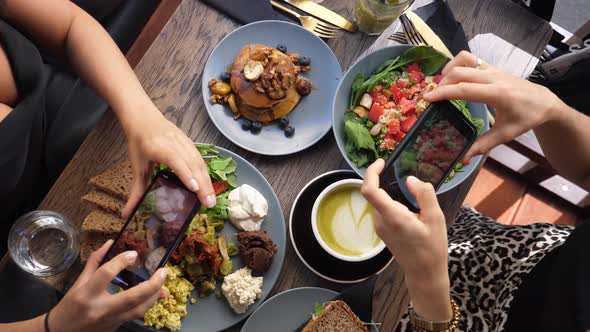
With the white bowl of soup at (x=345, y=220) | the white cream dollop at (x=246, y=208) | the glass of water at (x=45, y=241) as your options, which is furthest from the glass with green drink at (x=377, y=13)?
the glass of water at (x=45, y=241)

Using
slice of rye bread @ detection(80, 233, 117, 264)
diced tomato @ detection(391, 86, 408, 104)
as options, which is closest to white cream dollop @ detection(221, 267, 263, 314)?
slice of rye bread @ detection(80, 233, 117, 264)

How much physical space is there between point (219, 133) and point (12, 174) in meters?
0.60

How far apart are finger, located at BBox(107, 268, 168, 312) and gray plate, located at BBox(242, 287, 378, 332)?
36cm

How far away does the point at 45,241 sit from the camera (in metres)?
1.39

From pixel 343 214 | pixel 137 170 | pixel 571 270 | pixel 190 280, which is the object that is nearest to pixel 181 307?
pixel 190 280

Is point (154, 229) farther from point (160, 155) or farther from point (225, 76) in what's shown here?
point (225, 76)

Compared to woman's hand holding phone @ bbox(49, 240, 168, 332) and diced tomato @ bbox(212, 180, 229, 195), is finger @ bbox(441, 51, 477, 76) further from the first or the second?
woman's hand holding phone @ bbox(49, 240, 168, 332)

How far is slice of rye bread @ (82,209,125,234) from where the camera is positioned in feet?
4.39

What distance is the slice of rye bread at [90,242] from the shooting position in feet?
4.42

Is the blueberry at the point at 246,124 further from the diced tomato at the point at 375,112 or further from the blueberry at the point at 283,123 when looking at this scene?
the diced tomato at the point at 375,112

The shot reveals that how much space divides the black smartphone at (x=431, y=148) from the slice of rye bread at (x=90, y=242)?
2.57 feet

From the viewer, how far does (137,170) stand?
1238mm

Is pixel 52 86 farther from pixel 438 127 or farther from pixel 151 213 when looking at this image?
pixel 438 127

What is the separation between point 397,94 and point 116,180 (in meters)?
0.87
